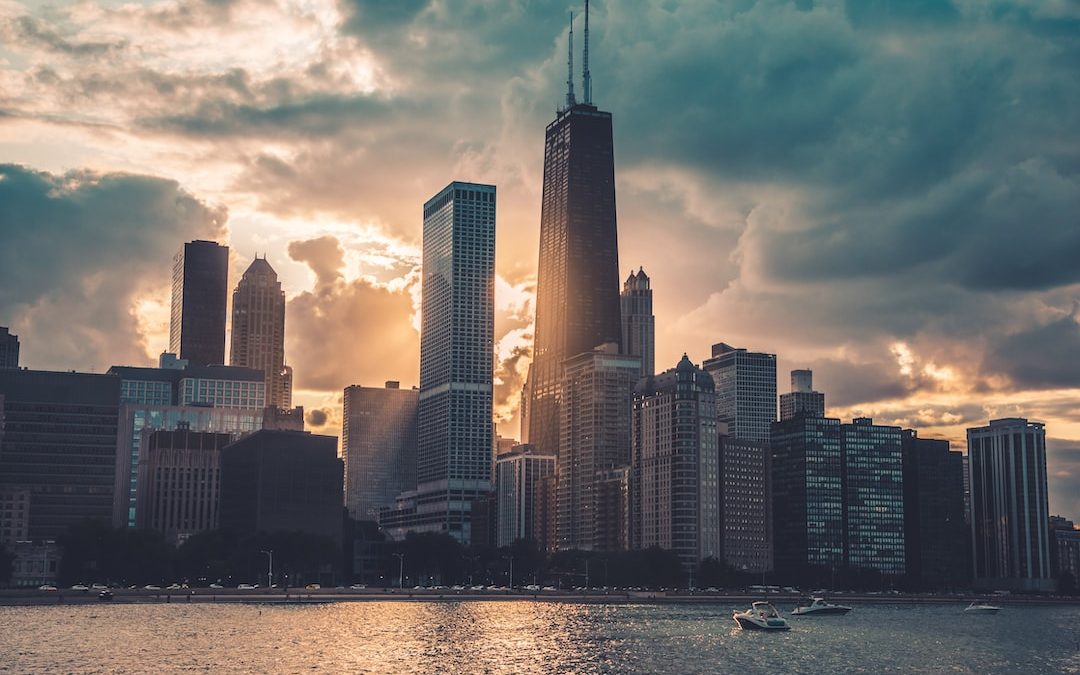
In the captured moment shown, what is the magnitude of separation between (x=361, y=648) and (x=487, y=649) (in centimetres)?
1808

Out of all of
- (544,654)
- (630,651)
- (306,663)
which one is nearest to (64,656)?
(306,663)

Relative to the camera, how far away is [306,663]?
172m

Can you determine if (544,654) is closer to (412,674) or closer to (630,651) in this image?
(630,651)

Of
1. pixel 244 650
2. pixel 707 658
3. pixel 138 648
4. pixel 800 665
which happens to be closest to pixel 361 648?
pixel 244 650

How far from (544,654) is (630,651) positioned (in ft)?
47.6

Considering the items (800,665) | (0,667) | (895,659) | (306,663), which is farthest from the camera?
(895,659)

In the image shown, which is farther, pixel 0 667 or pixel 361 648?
pixel 361 648

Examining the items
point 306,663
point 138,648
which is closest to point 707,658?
point 306,663

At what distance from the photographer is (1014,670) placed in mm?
185000

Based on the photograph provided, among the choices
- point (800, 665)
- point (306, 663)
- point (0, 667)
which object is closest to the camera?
point (0, 667)

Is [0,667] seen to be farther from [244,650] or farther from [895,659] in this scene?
[895,659]

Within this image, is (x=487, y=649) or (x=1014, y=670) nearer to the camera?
(x=1014, y=670)

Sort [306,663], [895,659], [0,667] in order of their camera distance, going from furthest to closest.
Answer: [895,659], [306,663], [0,667]

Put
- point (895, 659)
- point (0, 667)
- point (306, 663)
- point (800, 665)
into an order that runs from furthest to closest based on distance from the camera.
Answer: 1. point (895, 659)
2. point (800, 665)
3. point (306, 663)
4. point (0, 667)
